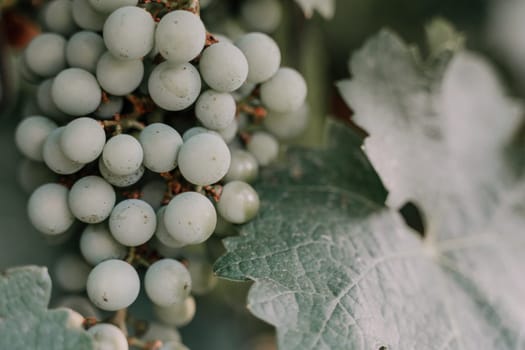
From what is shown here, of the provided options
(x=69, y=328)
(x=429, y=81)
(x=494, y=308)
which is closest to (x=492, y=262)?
(x=494, y=308)

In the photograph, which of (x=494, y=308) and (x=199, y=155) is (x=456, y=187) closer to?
(x=494, y=308)

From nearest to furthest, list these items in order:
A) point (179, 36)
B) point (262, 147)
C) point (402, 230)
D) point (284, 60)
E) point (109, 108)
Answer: point (179, 36) → point (109, 108) → point (262, 147) → point (402, 230) → point (284, 60)

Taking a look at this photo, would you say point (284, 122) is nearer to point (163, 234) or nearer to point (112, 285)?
point (163, 234)

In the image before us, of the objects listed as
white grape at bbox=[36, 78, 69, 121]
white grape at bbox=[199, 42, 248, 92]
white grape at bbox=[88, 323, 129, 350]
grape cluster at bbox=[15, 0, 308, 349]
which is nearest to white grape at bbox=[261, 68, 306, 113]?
grape cluster at bbox=[15, 0, 308, 349]

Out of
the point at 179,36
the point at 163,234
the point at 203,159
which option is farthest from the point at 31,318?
the point at 179,36

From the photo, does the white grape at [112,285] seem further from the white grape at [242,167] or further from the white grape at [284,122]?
the white grape at [284,122]
